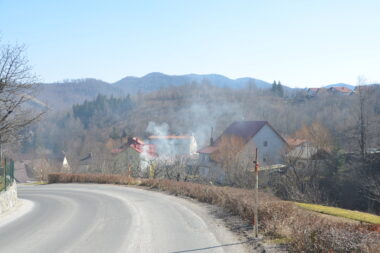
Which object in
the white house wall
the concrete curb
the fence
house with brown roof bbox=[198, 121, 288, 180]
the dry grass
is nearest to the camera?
the dry grass

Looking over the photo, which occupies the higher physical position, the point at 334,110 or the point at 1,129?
the point at 334,110

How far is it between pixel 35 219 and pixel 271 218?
29.0 ft

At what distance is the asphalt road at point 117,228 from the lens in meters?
9.49

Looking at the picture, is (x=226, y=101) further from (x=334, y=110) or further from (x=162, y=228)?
(x=162, y=228)

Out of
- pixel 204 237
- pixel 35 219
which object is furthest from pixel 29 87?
pixel 204 237

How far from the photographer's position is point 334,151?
114 ft

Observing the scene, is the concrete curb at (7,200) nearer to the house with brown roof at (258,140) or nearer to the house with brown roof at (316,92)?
the house with brown roof at (258,140)

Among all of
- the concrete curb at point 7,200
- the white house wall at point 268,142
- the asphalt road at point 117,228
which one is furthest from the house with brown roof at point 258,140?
the concrete curb at point 7,200

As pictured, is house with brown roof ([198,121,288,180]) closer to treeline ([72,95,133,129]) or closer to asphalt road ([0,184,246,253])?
asphalt road ([0,184,246,253])

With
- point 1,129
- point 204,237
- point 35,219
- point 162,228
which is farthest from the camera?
point 1,129

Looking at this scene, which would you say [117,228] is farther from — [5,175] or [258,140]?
[258,140]

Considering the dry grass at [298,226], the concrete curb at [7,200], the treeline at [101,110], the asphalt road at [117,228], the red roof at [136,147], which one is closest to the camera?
the dry grass at [298,226]

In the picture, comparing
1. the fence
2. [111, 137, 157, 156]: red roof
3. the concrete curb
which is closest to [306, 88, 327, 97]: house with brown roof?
[111, 137, 157, 156]: red roof

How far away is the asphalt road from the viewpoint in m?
9.49
